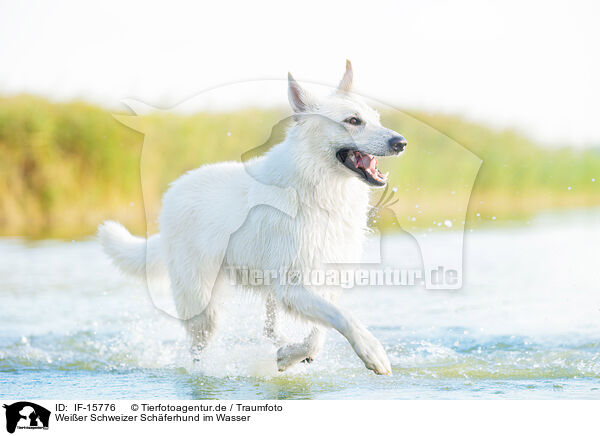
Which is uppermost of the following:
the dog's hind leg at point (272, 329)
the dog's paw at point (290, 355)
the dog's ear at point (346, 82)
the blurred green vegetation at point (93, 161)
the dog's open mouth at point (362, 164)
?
the blurred green vegetation at point (93, 161)

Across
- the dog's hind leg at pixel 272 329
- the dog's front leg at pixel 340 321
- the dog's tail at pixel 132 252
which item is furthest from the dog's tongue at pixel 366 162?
the dog's tail at pixel 132 252

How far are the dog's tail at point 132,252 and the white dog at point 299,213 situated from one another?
1.20 feet

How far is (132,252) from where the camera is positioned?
5.71 meters

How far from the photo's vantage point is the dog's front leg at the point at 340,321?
14.1 feet

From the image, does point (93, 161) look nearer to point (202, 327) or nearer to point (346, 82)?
point (202, 327)

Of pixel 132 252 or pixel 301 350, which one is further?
pixel 132 252

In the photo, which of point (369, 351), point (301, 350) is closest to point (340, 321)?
point (369, 351)

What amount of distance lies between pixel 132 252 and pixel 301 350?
162 cm

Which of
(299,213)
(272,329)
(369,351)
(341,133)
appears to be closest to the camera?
(369,351)

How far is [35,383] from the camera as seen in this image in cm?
542

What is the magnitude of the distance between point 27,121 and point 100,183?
59.6 inches

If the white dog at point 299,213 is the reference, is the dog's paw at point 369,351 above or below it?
below

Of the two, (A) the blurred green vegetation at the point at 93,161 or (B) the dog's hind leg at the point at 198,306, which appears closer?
(B) the dog's hind leg at the point at 198,306
